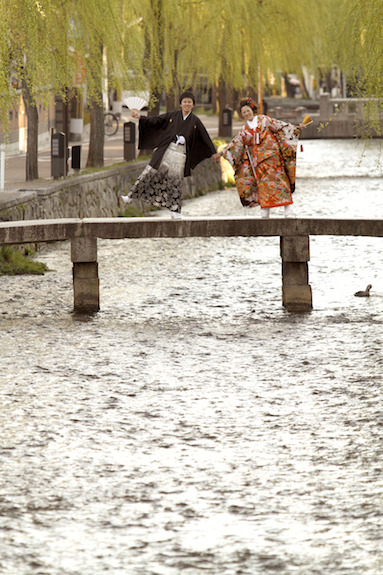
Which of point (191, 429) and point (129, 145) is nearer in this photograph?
point (191, 429)

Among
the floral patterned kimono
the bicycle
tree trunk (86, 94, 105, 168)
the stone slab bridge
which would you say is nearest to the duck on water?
the stone slab bridge

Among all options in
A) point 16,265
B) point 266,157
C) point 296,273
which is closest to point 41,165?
point 16,265

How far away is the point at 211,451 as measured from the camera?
6.99 meters

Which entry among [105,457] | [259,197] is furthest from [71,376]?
[259,197]

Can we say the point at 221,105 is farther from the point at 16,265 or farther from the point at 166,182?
the point at 166,182

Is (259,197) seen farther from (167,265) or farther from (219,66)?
(219,66)

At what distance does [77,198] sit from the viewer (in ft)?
58.3

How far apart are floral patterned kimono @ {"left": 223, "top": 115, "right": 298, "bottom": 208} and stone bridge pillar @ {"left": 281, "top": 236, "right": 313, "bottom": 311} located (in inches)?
22.1

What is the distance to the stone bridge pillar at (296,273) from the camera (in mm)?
11391

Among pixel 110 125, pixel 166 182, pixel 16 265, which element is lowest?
pixel 16 265

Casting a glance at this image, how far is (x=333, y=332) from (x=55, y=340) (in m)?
2.45

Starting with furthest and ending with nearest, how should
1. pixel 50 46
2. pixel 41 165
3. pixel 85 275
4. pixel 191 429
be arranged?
1. pixel 41 165
2. pixel 50 46
3. pixel 85 275
4. pixel 191 429

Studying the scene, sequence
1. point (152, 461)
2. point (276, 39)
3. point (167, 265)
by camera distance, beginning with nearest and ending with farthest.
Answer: point (152, 461), point (167, 265), point (276, 39)

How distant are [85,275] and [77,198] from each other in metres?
6.51
